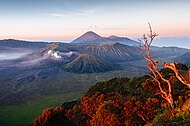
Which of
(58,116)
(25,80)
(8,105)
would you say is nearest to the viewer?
(58,116)

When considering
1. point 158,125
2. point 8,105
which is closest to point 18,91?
point 8,105

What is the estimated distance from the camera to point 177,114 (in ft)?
57.9

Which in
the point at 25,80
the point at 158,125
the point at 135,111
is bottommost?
the point at 25,80

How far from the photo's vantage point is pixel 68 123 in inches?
1709

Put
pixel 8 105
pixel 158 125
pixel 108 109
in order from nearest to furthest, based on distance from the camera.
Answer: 1. pixel 158 125
2. pixel 108 109
3. pixel 8 105

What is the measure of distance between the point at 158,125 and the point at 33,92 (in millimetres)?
128725

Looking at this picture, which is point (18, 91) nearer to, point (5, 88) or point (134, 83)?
point (5, 88)

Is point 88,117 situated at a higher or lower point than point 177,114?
lower

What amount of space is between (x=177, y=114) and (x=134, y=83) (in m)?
47.8

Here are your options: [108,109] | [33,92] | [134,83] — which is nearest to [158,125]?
[108,109]

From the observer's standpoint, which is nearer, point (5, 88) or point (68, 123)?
point (68, 123)

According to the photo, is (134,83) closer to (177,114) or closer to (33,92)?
(177,114)

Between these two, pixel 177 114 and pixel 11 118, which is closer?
pixel 177 114

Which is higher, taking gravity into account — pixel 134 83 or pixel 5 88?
pixel 134 83
